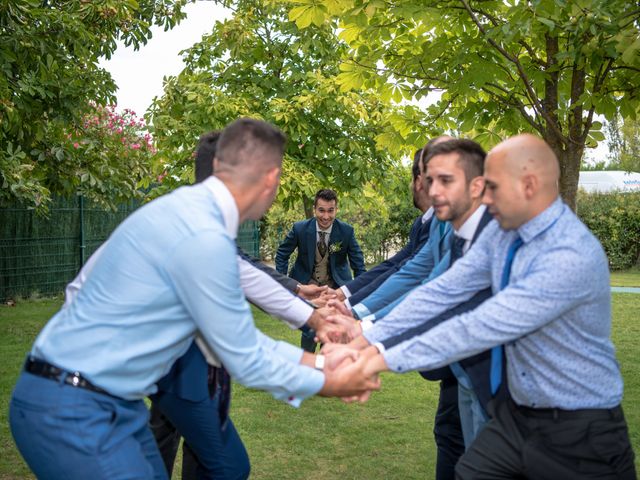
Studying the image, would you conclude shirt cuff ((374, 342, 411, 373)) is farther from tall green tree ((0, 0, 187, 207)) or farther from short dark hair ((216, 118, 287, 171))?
tall green tree ((0, 0, 187, 207))

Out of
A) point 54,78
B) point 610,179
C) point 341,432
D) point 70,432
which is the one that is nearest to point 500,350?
point 70,432

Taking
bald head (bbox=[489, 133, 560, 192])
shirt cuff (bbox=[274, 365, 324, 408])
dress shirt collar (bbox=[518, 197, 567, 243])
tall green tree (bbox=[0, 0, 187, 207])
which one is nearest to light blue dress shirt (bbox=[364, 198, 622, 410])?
dress shirt collar (bbox=[518, 197, 567, 243])

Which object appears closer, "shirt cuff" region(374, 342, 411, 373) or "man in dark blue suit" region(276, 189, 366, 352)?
"shirt cuff" region(374, 342, 411, 373)

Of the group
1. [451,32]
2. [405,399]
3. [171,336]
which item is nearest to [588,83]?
[451,32]

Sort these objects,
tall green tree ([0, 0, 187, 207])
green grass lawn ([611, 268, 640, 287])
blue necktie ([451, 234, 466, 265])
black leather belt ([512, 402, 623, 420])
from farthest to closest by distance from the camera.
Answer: green grass lawn ([611, 268, 640, 287]) → tall green tree ([0, 0, 187, 207]) → blue necktie ([451, 234, 466, 265]) → black leather belt ([512, 402, 623, 420])

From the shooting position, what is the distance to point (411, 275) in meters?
5.95

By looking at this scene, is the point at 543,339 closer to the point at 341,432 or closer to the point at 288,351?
the point at 288,351

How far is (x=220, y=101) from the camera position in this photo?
13695 mm

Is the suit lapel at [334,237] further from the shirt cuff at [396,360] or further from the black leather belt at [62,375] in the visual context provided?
the black leather belt at [62,375]

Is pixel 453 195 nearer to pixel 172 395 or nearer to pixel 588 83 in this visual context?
pixel 172 395

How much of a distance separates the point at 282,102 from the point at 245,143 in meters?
10.8

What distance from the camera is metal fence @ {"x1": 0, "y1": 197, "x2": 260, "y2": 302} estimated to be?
60.5ft

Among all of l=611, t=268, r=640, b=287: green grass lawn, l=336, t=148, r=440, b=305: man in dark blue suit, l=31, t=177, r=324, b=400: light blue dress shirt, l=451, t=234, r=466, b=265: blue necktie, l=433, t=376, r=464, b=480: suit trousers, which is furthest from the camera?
l=611, t=268, r=640, b=287: green grass lawn

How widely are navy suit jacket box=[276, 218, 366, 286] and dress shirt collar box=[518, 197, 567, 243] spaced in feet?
21.5
